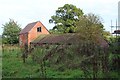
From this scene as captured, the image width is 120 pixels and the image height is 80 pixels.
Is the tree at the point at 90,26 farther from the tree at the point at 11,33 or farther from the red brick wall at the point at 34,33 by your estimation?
the tree at the point at 11,33

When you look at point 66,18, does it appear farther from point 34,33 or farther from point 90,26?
point 90,26

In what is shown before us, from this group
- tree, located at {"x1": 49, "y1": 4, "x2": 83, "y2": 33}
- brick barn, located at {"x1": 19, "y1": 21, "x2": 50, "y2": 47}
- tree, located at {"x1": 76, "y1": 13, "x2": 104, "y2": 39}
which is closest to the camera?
tree, located at {"x1": 76, "y1": 13, "x2": 104, "y2": 39}

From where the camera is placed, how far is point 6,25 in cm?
4506

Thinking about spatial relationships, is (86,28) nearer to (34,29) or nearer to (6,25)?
(34,29)

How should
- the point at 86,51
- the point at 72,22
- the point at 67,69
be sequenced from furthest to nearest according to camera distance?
the point at 72,22 < the point at 67,69 < the point at 86,51

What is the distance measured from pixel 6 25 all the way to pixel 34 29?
1068cm

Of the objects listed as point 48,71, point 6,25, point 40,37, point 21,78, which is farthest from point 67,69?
point 6,25

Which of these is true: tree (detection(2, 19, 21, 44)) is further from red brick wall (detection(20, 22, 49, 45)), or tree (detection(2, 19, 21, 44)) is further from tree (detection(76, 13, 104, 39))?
tree (detection(76, 13, 104, 39))

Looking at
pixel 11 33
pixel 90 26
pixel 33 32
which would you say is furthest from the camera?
pixel 11 33

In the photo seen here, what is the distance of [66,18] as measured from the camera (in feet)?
141

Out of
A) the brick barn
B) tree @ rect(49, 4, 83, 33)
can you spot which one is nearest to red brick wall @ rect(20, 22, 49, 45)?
the brick barn

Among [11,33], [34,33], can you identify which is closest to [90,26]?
[34,33]

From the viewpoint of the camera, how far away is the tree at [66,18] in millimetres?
41178

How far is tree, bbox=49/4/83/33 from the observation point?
41.2 m
